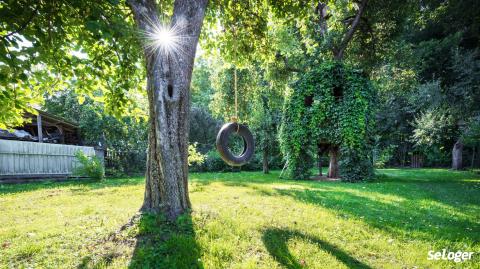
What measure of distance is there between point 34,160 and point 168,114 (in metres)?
12.8

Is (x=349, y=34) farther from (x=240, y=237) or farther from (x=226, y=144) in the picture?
(x=240, y=237)

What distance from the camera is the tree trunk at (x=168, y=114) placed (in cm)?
452

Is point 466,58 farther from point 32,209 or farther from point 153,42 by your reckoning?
point 32,209

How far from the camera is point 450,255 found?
3.87m

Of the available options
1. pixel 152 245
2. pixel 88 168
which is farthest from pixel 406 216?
pixel 88 168

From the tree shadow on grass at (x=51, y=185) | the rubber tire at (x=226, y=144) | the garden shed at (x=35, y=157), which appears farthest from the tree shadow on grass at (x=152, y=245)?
the garden shed at (x=35, y=157)

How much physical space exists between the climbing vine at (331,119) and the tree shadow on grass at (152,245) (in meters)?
11.0

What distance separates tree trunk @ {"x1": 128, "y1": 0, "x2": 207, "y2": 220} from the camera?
452cm

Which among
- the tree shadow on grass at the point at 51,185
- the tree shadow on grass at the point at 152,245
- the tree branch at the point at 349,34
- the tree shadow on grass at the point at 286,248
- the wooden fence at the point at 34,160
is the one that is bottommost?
the tree shadow on grass at the point at 51,185

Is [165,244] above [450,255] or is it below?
above

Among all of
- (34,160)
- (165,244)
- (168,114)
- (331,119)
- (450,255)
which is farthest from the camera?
(331,119)

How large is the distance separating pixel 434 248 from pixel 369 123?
1056 cm

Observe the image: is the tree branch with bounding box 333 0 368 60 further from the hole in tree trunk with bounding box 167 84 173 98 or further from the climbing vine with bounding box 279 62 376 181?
the hole in tree trunk with bounding box 167 84 173 98

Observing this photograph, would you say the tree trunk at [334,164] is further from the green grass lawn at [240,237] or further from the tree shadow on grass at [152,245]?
the tree shadow on grass at [152,245]
